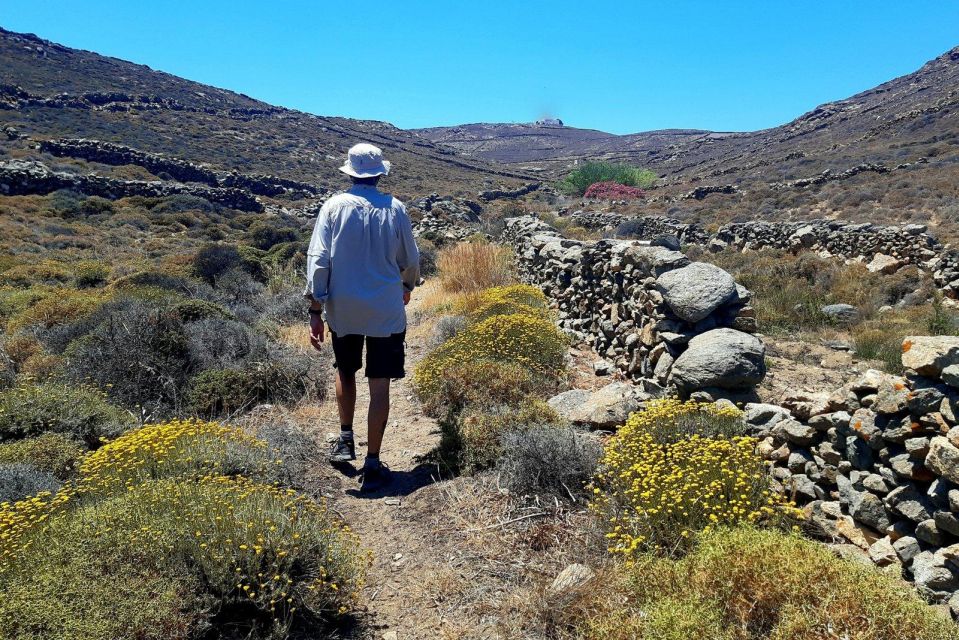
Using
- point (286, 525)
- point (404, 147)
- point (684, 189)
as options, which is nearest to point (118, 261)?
point (286, 525)

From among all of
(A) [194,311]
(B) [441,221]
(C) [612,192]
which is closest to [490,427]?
(A) [194,311]

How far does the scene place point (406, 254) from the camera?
3742mm

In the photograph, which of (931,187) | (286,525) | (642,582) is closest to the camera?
(642,582)

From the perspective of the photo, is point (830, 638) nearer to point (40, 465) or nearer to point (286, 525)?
point (286, 525)

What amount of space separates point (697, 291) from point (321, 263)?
288 centimetres

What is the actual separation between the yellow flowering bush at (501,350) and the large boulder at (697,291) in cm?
131

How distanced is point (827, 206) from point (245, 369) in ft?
71.0

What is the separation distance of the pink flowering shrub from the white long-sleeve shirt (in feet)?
104

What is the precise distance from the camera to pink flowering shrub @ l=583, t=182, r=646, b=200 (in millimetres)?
33844

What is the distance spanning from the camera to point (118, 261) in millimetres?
13664

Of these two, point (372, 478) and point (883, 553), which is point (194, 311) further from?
point (883, 553)

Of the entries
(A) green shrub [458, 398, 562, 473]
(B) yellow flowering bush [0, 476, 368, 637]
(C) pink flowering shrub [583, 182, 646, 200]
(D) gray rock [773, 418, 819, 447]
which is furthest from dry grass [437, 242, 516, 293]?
(C) pink flowering shrub [583, 182, 646, 200]

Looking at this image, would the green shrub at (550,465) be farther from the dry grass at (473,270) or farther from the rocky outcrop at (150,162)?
the rocky outcrop at (150,162)

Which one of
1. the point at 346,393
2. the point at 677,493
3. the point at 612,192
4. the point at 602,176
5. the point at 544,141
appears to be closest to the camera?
the point at 677,493
